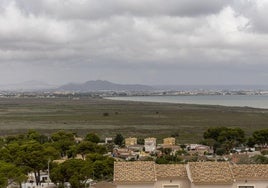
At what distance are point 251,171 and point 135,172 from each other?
3.79m

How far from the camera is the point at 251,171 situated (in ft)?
45.8

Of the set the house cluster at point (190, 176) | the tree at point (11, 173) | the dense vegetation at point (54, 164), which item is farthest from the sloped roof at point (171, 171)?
the tree at point (11, 173)

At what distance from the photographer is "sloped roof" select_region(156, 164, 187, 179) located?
13.7 metres

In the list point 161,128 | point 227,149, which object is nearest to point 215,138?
point 227,149

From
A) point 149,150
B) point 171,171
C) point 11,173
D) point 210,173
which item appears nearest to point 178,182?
point 171,171

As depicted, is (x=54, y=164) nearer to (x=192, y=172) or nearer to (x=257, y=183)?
(x=192, y=172)

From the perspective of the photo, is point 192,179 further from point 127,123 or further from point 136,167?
point 127,123

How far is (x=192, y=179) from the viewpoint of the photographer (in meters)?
13.4

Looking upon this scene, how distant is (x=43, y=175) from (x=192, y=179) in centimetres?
2059

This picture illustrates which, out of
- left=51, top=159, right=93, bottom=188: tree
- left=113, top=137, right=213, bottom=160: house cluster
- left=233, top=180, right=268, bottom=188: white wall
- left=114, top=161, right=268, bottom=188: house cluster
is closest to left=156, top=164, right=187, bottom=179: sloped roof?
left=114, top=161, right=268, bottom=188: house cluster

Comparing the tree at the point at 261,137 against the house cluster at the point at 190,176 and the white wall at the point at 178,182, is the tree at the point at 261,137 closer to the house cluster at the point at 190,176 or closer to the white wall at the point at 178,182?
the house cluster at the point at 190,176

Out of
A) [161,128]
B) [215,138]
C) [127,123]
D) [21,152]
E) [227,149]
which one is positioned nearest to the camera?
[21,152]

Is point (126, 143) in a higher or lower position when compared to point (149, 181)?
lower

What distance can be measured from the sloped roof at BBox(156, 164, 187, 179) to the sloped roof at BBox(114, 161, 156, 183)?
329 mm
